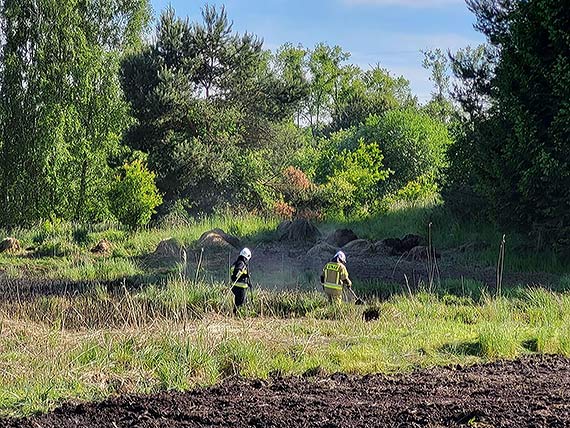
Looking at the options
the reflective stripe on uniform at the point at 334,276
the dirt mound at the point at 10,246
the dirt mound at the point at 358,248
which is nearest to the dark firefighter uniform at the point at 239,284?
the reflective stripe on uniform at the point at 334,276

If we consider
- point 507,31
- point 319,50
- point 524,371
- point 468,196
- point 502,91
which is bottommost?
point 524,371

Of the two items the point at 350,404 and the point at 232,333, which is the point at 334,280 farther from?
the point at 350,404

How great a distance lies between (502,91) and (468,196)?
4.33 metres

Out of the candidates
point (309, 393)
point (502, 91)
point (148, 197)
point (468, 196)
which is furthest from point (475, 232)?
point (309, 393)

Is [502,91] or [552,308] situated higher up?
[502,91]

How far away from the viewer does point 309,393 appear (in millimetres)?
6793

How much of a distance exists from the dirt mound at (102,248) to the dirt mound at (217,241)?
111 inches

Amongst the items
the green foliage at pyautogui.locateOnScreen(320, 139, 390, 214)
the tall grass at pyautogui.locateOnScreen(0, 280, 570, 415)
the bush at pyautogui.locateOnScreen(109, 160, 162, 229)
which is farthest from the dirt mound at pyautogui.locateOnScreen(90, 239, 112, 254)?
the green foliage at pyautogui.locateOnScreen(320, 139, 390, 214)

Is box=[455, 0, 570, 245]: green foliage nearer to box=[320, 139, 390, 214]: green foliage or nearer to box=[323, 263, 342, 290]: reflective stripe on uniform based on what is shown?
box=[323, 263, 342, 290]: reflective stripe on uniform

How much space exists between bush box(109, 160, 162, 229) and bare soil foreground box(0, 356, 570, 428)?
61.3ft

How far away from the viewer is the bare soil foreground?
5.70 meters

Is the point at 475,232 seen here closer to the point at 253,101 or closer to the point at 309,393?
the point at 309,393

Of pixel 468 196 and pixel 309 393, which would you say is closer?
pixel 309 393

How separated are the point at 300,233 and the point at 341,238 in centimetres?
143
